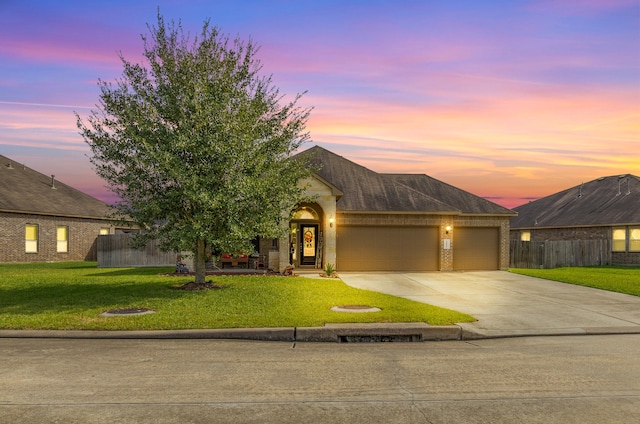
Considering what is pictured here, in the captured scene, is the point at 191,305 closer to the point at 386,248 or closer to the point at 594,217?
the point at 386,248

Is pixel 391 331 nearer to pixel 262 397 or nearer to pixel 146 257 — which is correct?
pixel 262 397

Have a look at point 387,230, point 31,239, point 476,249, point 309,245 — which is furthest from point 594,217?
point 31,239

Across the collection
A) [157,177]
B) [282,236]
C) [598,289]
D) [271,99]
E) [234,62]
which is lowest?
[598,289]

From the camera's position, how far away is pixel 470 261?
29.5 meters

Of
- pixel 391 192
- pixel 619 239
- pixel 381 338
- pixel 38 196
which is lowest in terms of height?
pixel 381 338

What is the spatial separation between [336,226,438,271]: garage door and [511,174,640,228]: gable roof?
52.4ft

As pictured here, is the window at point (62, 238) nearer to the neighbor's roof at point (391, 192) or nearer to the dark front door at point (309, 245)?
the dark front door at point (309, 245)

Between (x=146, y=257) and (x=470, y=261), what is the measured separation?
708 inches

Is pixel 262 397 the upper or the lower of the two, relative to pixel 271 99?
lower

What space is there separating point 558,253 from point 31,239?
3415 centimetres

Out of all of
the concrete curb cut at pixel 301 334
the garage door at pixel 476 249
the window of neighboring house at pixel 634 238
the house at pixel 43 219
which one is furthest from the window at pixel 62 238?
Result: the window of neighboring house at pixel 634 238

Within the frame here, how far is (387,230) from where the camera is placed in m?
28.2

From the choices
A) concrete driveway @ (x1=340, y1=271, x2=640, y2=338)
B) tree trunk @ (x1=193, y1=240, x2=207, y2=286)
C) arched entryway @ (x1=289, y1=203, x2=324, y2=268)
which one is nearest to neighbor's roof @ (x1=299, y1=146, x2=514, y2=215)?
arched entryway @ (x1=289, y1=203, x2=324, y2=268)

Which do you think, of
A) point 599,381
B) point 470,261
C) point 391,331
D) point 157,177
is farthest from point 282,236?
point 470,261
